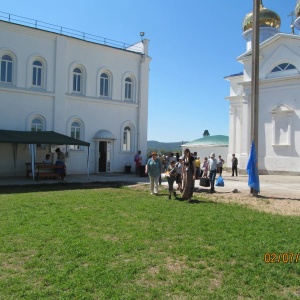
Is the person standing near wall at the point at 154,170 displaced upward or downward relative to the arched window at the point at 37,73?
downward

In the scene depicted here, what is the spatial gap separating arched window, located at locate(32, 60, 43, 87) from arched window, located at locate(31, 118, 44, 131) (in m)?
2.12

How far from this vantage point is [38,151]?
20.9 meters

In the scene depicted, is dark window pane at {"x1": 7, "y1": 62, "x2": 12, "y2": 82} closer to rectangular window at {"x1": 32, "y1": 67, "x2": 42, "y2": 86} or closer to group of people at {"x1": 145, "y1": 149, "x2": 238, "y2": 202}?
rectangular window at {"x1": 32, "y1": 67, "x2": 42, "y2": 86}

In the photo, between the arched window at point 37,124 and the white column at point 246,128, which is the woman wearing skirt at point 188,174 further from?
the white column at point 246,128

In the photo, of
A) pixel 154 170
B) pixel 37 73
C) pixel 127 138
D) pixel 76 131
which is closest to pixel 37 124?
pixel 76 131

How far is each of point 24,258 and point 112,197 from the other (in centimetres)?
698

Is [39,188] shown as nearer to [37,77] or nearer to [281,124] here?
[37,77]

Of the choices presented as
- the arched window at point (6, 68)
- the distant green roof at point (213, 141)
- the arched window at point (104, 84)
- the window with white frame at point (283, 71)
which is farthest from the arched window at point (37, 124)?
the distant green roof at point (213, 141)

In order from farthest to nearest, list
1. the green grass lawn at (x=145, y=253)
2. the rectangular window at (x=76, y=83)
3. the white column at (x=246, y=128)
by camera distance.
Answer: the white column at (x=246, y=128) → the rectangular window at (x=76, y=83) → the green grass lawn at (x=145, y=253)

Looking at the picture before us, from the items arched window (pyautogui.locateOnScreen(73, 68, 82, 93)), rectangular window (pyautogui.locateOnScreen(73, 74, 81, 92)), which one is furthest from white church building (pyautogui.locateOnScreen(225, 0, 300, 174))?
rectangular window (pyautogui.locateOnScreen(73, 74, 81, 92))

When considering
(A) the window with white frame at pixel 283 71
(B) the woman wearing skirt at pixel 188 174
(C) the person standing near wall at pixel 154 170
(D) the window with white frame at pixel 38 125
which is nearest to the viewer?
(B) the woman wearing skirt at pixel 188 174

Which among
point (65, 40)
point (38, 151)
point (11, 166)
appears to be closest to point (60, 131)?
point (38, 151)

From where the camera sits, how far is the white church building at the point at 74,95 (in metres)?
20.1

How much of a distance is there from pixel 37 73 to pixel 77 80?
8.73ft
